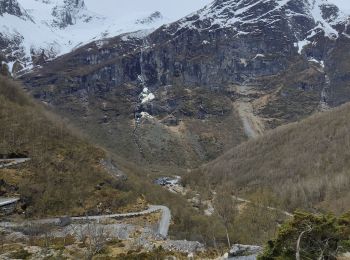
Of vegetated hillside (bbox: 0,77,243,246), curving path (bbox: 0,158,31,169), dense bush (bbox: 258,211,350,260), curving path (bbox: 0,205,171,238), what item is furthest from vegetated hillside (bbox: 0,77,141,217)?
dense bush (bbox: 258,211,350,260)

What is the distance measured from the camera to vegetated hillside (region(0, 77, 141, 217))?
66.3 metres

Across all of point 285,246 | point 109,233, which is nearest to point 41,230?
point 109,233

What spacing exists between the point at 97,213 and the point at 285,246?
139ft

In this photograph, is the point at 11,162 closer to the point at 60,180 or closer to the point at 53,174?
the point at 53,174

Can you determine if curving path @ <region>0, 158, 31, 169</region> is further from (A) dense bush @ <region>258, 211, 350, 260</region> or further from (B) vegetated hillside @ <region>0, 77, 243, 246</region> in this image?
(A) dense bush @ <region>258, 211, 350, 260</region>

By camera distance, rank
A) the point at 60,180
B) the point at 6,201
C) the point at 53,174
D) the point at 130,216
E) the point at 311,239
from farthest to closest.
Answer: the point at 60,180, the point at 53,174, the point at 130,216, the point at 6,201, the point at 311,239

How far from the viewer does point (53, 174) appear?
71938 mm

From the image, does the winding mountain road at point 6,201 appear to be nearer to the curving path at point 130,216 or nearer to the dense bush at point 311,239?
the curving path at point 130,216

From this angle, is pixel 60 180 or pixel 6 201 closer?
pixel 6 201

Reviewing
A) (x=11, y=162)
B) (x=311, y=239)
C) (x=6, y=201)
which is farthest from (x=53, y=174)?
(x=311, y=239)

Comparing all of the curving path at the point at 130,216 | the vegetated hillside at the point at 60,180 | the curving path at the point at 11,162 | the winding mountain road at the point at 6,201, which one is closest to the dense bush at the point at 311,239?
the curving path at the point at 130,216

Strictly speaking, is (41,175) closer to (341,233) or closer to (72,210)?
(72,210)

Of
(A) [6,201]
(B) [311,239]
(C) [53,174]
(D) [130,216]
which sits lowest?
(D) [130,216]

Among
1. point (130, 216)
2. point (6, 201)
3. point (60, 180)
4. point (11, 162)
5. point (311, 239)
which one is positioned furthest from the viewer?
point (60, 180)
